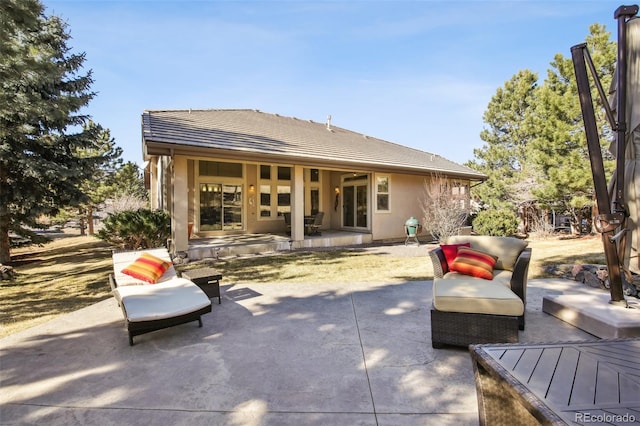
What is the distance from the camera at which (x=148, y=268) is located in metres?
4.94

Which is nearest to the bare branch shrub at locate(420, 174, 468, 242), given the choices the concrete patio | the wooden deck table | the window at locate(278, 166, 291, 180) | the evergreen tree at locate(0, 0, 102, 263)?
the window at locate(278, 166, 291, 180)

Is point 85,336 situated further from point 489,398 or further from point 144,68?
point 144,68

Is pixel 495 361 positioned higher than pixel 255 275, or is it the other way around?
pixel 495 361

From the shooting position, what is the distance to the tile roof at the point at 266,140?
29.9 feet

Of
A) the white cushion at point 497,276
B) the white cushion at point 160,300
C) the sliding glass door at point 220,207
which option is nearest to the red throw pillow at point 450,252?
the white cushion at point 497,276

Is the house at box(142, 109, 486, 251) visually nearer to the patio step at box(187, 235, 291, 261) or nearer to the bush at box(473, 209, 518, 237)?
the patio step at box(187, 235, 291, 261)

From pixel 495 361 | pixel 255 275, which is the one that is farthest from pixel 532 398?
pixel 255 275

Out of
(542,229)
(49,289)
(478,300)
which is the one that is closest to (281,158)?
(49,289)

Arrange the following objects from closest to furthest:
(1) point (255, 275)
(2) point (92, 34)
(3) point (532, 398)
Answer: (3) point (532, 398)
(1) point (255, 275)
(2) point (92, 34)

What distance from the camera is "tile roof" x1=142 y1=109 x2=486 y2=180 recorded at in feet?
29.9

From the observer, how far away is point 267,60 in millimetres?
12508

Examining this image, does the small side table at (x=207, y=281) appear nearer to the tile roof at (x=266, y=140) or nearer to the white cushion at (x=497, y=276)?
the white cushion at (x=497, y=276)

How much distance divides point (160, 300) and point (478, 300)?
3.69 meters

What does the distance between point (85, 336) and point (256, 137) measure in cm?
872
